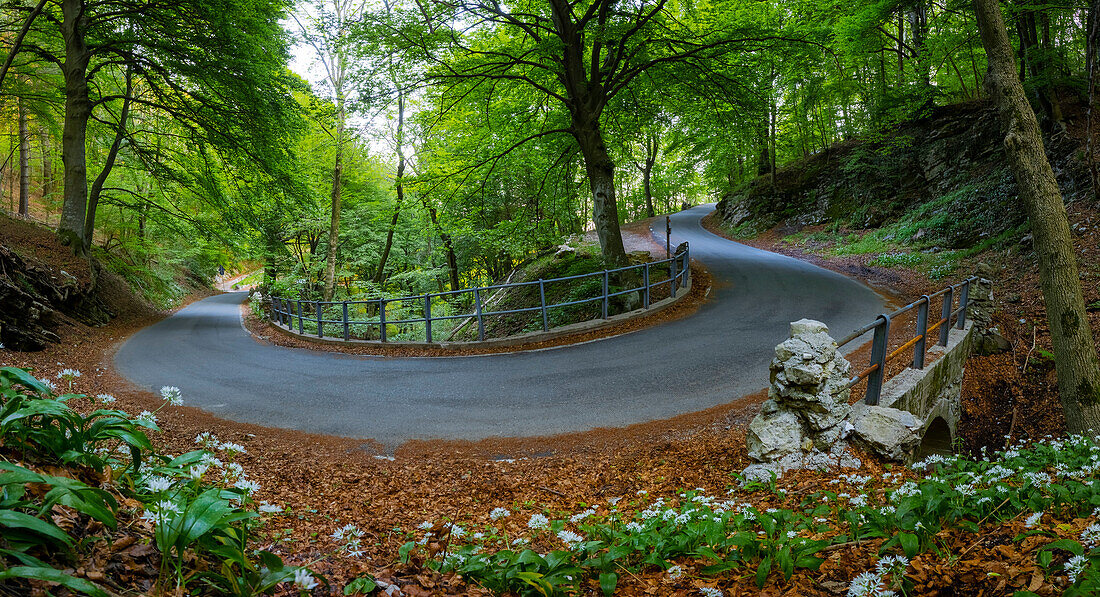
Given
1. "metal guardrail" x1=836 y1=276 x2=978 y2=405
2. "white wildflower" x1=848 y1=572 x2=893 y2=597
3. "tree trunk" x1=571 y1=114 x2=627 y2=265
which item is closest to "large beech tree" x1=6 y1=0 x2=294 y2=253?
"tree trunk" x1=571 y1=114 x2=627 y2=265

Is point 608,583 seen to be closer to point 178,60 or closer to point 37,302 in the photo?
point 37,302

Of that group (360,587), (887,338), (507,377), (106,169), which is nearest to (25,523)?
(360,587)

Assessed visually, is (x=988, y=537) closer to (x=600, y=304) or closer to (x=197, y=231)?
(x=600, y=304)

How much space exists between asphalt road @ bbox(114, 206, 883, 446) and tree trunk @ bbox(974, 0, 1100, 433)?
3.02 metres

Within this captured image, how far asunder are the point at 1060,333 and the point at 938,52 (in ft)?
48.2

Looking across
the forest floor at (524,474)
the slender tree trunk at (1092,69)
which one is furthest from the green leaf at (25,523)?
the slender tree trunk at (1092,69)

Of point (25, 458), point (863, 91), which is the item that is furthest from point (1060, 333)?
point (863, 91)

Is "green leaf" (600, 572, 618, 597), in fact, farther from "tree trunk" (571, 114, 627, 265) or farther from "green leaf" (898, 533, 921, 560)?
"tree trunk" (571, 114, 627, 265)

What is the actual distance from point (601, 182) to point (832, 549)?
9950mm

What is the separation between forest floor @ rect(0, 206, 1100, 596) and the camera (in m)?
2.08

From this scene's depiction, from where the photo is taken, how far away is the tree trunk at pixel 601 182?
36.9 feet

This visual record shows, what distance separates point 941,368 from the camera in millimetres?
6531

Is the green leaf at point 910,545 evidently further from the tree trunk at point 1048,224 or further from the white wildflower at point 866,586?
the tree trunk at point 1048,224

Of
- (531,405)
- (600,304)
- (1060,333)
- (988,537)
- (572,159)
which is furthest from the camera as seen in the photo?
(572,159)
